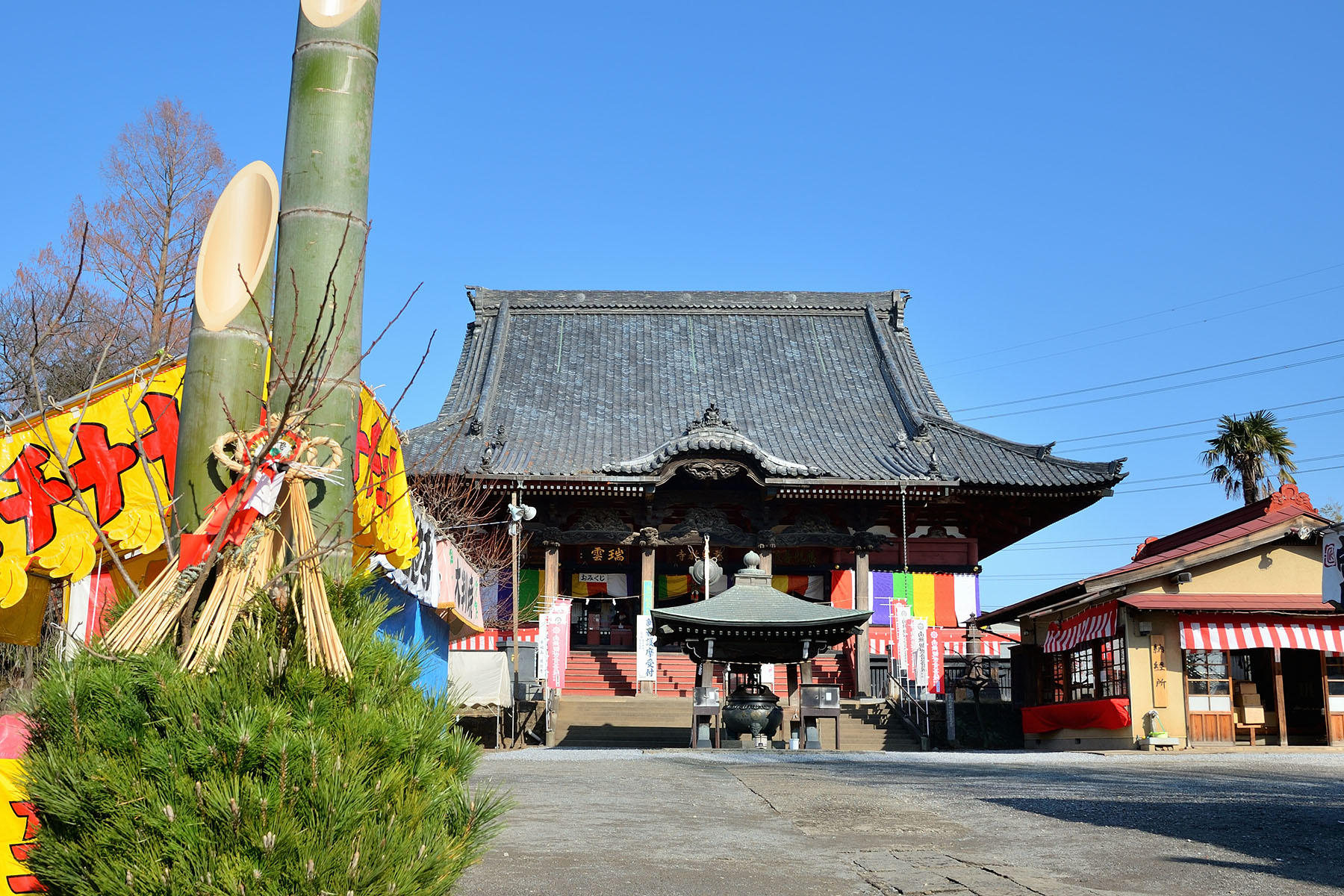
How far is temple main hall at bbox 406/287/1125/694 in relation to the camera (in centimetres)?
2464

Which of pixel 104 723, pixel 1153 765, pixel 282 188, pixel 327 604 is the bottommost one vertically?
pixel 1153 765

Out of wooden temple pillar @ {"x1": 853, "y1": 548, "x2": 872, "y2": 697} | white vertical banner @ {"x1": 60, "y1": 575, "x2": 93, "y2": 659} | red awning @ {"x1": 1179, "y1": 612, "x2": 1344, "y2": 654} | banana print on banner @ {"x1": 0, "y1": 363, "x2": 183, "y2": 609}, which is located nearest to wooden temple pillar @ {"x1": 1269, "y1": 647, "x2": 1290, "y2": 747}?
red awning @ {"x1": 1179, "y1": 612, "x2": 1344, "y2": 654}

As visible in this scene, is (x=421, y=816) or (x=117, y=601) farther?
(x=117, y=601)

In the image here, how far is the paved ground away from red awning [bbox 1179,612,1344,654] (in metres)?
7.39

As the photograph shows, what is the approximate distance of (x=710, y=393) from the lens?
30016 mm

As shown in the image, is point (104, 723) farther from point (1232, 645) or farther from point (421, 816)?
point (1232, 645)

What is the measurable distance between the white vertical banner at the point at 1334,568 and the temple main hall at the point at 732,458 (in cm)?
1299

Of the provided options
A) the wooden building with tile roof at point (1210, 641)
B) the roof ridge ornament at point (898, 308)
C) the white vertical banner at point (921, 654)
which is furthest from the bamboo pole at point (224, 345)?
the roof ridge ornament at point (898, 308)

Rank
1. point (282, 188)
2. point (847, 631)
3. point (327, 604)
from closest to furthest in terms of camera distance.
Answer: point (327, 604)
point (282, 188)
point (847, 631)

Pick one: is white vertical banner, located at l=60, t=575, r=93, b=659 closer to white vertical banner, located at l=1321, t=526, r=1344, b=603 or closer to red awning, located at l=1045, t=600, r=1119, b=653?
white vertical banner, located at l=1321, t=526, r=1344, b=603

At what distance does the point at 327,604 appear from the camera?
2867 mm

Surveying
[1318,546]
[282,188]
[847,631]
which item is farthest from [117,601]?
[1318,546]

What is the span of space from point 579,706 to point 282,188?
712 inches

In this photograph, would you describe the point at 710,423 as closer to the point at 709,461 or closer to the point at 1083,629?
the point at 709,461
